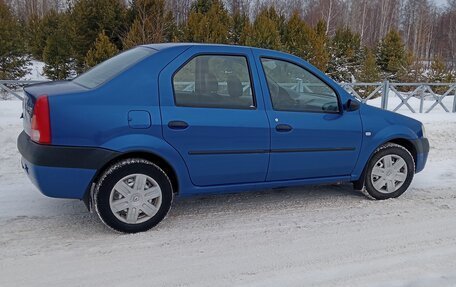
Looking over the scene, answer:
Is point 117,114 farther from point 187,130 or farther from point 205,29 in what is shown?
point 205,29

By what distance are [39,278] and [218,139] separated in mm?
1788

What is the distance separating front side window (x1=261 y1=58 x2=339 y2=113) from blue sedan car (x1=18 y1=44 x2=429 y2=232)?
11 millimetres

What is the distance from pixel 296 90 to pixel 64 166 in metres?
2.30

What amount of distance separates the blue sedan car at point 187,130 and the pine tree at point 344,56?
2037cm

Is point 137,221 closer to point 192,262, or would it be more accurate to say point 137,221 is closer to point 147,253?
point 147,253

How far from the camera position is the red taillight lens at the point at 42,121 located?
3.45m

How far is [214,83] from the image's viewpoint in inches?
161

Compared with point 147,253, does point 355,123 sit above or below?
above

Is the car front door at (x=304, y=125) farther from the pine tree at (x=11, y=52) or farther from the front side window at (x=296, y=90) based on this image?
the pine tree at (x=11, y=52)

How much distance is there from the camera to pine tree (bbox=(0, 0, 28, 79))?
58.2ft

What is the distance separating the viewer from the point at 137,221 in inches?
153

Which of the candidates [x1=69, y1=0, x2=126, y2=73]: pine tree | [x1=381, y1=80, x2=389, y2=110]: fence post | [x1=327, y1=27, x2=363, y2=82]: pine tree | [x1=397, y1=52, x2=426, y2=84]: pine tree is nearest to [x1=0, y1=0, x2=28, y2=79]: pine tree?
[x1=69, y1=0, x2=126, y2=73]: pine tree

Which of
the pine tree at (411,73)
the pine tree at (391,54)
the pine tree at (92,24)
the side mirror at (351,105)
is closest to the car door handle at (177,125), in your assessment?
the side mirror at (351,105)

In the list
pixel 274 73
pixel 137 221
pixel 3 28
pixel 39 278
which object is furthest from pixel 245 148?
pixel 3 28
